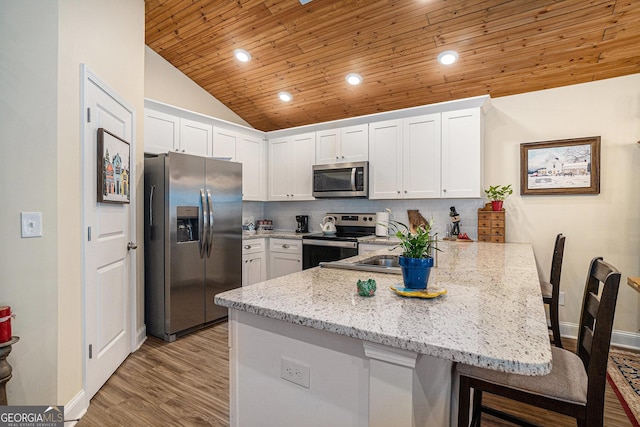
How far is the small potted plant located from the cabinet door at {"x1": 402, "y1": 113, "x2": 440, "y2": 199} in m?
0.53

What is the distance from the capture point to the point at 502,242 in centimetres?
333

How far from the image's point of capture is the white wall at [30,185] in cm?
159

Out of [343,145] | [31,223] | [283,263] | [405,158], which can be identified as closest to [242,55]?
[343,145]

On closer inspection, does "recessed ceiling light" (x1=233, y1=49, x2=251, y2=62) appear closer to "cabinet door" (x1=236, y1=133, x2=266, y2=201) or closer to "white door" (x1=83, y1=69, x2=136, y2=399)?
"cabinet door" (x1=236, y1=133, x2=266, y2=201)

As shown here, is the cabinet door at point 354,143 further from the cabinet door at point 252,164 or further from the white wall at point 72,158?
the white wall at point 72,158

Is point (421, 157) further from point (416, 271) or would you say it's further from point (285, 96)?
point (416, 271)

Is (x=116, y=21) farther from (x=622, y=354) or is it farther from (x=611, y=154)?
(x=622, y=354)

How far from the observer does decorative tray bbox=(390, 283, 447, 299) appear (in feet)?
3.96

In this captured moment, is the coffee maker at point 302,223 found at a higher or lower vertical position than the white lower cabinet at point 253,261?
higher

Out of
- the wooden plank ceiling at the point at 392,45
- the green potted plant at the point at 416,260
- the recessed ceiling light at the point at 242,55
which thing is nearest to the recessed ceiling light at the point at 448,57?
the wooden plank ceiling at the point at 392,45

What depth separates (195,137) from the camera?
3850mm

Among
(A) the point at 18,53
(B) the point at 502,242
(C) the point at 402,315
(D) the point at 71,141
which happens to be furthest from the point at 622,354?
(A) the point at 18,53

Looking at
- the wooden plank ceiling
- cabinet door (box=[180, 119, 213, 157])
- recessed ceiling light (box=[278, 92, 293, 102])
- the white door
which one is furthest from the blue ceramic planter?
recessed ceiling light (box=[278, 92, 293, 102])

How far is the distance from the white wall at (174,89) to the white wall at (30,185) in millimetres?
2221
